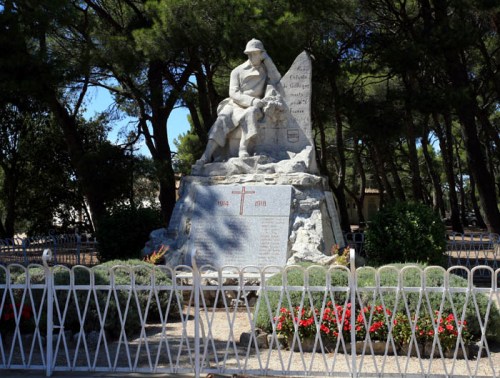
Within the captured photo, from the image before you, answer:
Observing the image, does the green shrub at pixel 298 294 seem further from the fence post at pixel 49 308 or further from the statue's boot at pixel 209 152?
the statue's boot at pixel 209 152

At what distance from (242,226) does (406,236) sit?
9.45 ft

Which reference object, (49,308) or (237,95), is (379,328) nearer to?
(49,308)

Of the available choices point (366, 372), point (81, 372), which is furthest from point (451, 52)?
point (81, 372)

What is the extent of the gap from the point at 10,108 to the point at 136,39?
9.59 metres

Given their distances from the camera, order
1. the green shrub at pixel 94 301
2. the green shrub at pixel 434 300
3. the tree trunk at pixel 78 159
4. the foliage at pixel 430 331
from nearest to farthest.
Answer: the foliage at pixel 430 331 → the green shrub at pixel 434 300 → the green shrub at pixel 94 301 → the tree trunk at pixel 78 159

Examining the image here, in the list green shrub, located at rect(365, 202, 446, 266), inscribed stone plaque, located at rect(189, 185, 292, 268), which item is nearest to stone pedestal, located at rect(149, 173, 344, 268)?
inscribed stone plaque, located at rect(189, 185, 292, 268)

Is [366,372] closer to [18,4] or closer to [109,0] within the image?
[18,4]

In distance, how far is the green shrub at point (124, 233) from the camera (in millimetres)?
11562

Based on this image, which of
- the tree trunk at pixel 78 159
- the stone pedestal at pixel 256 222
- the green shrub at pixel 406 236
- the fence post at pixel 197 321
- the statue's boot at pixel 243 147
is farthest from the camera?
the tree trunk at pixel 78 159

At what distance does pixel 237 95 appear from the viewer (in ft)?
33.5

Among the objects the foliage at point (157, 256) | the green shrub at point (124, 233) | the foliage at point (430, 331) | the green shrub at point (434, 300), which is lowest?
the foliage at point (430, 331)

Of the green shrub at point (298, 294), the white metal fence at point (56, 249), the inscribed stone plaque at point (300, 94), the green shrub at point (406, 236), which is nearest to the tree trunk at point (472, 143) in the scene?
the green shrub at point (406, 236)

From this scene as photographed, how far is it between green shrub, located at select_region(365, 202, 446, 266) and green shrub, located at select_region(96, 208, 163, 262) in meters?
4.27

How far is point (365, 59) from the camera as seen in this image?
1897cm
